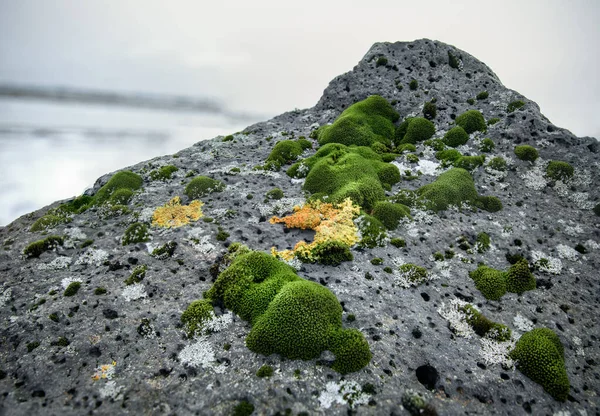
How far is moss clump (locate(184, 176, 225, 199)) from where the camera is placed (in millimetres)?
19141

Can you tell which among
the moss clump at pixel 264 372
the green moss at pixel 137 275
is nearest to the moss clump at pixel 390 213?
the moss clump at pixel 264 372

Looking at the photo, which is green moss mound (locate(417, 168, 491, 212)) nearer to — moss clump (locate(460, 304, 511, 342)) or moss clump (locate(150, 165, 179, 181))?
→ moss clump (locate(460, 304, 511, 342))

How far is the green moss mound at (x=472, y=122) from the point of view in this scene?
22.8 meters

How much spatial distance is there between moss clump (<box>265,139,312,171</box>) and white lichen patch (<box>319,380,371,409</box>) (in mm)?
14134

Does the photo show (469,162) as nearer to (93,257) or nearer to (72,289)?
(93,257)

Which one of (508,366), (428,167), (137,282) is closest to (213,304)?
(137,282)

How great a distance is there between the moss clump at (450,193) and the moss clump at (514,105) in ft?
26.2

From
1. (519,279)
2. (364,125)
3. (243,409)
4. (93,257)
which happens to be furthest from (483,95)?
(93,257)

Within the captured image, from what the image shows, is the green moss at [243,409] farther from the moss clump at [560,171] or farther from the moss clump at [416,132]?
the moss clump at [416,132]

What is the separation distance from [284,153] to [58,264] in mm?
13633

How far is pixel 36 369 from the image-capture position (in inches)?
408

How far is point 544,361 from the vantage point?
428 inches

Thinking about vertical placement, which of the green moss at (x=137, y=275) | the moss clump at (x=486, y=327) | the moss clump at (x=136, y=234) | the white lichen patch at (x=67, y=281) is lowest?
the moss clump at (x=486, y=327)

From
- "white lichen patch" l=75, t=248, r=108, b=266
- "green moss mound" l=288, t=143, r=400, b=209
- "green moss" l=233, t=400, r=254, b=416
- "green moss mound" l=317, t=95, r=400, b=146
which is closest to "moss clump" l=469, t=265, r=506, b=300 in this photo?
"green moss mound" l=288, t=143, r=400, b=209
